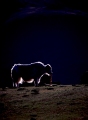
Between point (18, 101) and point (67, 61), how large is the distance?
9318 millimetres

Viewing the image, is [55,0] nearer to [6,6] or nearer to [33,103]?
[6,6]

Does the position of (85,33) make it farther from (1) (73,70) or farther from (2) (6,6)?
(2) (6,6)

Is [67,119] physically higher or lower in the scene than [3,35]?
lower

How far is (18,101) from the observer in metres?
4.32

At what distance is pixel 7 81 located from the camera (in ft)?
39.8

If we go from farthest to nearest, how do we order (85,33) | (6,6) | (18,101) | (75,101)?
(85,33) < (6,6) < (18,101) < (75,101)

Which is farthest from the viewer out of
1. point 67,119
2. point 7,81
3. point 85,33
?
point 85,33

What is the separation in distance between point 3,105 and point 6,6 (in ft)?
20.8

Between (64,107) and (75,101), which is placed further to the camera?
(75,101)

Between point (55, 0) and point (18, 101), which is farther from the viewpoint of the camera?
point (55, 0)

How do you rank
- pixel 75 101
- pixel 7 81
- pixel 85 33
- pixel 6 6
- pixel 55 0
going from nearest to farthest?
pixel 75 101
pixel 55 0
pixel 6 6
pixel 7 81
pixel 85 33

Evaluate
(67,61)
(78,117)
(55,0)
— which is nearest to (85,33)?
(67,61)

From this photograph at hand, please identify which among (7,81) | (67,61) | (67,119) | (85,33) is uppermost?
(85,33)

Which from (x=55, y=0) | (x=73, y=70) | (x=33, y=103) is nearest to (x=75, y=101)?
(x=33, y=103)
